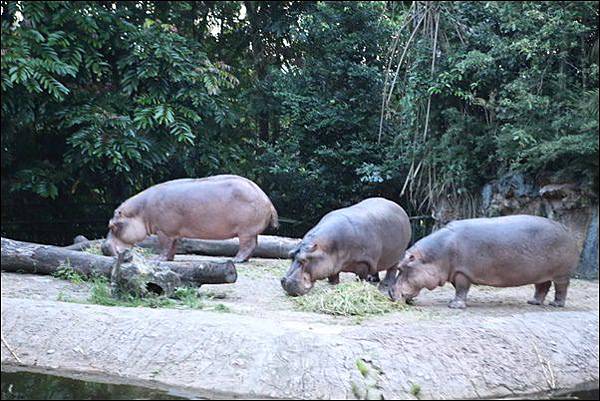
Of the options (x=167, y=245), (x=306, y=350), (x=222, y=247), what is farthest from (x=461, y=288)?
(x=222, y=247)

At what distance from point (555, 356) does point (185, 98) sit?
810cm

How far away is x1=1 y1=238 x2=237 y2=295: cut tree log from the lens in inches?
272

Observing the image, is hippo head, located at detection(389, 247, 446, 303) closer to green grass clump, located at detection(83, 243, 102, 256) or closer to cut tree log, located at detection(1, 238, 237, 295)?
cut tree log, located at detection(1, 238, 237, 295)

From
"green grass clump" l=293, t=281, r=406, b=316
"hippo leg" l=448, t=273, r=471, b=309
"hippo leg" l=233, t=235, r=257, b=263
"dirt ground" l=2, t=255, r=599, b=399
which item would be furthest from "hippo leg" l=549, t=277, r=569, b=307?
"hippo leg" l=233, t=235, r=257, b=263

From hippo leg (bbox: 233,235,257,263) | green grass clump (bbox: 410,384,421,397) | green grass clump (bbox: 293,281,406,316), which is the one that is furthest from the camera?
hippo leg (bbox: 233,235,257,263)

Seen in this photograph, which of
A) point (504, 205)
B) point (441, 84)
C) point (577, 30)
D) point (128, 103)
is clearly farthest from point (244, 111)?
point (577, 30)

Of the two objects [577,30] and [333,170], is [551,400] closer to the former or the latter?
[577,30]

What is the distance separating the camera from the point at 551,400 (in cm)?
514

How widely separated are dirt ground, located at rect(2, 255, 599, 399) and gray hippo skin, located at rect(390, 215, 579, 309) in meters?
1.07

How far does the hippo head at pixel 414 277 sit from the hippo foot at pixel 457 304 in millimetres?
248

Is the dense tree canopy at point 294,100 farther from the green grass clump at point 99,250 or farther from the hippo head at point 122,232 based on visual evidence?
the hippo head at point 122,232

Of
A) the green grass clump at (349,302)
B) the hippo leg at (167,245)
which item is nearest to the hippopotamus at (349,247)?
the green grass clump at (349,302)

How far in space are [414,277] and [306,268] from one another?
111 cm

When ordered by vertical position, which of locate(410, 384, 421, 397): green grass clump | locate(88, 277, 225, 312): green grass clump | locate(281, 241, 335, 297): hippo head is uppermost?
locate(281, 241, 335, 297): hippo head
